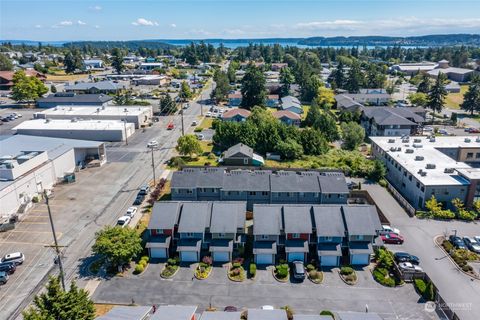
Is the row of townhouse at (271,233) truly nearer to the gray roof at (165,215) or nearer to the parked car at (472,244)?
the gray roof at (165,215)

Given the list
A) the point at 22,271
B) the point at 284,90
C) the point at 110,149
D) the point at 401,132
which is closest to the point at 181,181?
the point at 22,271

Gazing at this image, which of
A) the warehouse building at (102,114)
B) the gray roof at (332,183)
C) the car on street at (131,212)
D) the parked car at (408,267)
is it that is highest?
the warehouse building at (102,114)

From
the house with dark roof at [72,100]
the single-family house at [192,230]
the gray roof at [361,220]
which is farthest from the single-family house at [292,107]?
the single-family house at [192,230]

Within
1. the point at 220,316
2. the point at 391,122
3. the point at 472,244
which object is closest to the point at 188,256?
the point at 220,316

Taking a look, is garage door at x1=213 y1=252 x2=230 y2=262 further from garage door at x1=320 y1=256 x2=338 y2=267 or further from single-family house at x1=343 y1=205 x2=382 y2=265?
single-family house at x1=343 y1=205 x2=382 y2=265

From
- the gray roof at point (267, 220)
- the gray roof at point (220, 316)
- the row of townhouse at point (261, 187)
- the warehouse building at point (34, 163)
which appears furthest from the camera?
the warehouse building at point (34, 163)

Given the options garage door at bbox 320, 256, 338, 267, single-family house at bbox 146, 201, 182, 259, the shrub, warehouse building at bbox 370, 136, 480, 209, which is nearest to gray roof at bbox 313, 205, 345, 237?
garage door at bbox 320, 256, 338, 267
